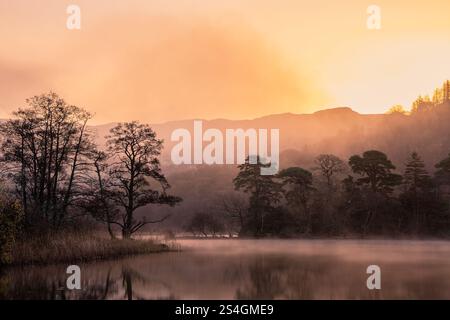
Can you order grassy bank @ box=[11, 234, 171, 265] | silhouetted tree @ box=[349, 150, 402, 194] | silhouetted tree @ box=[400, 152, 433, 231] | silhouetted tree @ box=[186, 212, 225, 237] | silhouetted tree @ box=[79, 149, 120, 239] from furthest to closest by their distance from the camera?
silhouetted tree @ box=[186, 212, 225, 237]
silhouetted tree @ box=[349, 150, 402, 194]
silhouetted tree @ box=[400, 152, 433, 231]
silhouetted tree @ box=[79, 149, 120, 239]
grassy bank @ box=[11, 234, 171, 265]

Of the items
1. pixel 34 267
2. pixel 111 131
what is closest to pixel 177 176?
pixel 111 131

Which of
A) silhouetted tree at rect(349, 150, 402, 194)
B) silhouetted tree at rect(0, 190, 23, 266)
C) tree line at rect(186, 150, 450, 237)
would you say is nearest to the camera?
silhouetted tree at rect(0, 190, 23, 266)

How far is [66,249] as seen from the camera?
3095 centimetres

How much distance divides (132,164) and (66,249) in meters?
13.8

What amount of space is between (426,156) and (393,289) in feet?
446

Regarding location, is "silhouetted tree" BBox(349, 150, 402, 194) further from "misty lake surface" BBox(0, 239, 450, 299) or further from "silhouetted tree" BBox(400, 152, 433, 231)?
"misty lake surface" BBox(0, 239, 450, 299)

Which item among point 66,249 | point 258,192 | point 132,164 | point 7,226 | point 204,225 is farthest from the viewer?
point 204,225

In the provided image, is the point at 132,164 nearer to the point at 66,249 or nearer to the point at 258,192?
the point at 66,249

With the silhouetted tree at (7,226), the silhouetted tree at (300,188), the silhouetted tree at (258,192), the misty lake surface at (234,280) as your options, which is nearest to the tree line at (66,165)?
the silhouetted tree at (7,226)

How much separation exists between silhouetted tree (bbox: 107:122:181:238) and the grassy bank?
558 centimetres

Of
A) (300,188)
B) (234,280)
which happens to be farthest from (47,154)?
(300,188)

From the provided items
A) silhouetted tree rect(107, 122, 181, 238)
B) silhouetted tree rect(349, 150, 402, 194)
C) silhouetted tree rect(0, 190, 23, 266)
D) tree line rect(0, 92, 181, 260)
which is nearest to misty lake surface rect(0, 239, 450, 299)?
silhouetted tree rect(0, 190, 23, 266)

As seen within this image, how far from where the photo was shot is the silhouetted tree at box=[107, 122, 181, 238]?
139ft

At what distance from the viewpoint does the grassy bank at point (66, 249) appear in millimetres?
28984
